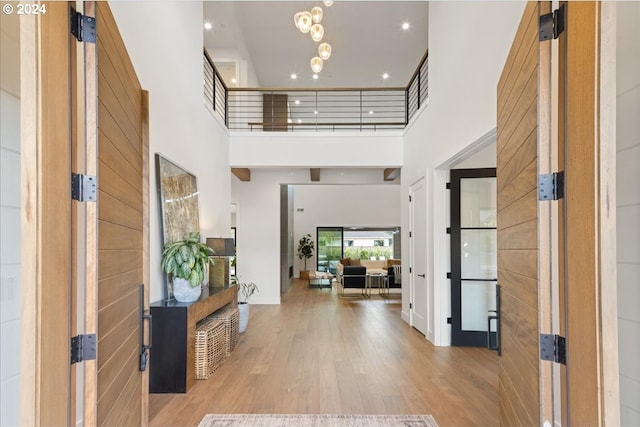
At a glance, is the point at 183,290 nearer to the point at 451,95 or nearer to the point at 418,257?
the point at 418,257

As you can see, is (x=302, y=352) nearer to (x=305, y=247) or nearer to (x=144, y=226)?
(x=144, y=226)

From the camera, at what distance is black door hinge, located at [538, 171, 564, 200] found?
1452 mm

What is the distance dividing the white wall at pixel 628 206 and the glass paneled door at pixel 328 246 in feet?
43.8

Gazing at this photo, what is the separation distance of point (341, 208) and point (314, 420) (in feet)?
39.3

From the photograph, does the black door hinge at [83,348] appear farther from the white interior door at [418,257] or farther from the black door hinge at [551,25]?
the white interior door at [418,257]

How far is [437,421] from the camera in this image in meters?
2.89

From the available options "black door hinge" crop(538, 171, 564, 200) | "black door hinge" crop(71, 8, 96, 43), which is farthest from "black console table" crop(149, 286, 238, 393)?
"black door hinge" crop(538, 171, 564, 200)

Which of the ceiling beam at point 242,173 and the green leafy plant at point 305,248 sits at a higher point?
the ceiling beam at point 242,173

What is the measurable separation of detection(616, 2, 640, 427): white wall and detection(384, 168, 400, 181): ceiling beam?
19.5 ft

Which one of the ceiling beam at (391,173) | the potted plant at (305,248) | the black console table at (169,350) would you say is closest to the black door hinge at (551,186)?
the black console table at (169,350)

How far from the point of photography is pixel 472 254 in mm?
5027

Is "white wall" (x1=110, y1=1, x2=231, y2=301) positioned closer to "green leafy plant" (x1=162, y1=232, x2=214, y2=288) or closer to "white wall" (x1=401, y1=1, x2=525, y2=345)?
"green leafy plant" (x1=162, y1=232, x2=214, y2=288)

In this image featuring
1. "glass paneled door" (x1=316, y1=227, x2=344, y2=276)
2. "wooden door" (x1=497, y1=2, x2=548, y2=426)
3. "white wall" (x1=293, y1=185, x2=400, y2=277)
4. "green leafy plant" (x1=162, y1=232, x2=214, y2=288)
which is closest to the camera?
"wooden door" (x1=497, y1=2, x2=548, y2=426)

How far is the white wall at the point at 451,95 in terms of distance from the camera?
130 inches
